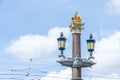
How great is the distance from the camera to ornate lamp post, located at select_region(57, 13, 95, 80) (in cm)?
5766

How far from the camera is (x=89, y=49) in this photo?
57.6m

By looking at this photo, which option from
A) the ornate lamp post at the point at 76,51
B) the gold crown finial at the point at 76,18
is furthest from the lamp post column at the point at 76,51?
the gold crown finial at the point at 76,18

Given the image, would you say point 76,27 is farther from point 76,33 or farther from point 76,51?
point 76,51

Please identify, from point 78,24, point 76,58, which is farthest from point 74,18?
point 76,58

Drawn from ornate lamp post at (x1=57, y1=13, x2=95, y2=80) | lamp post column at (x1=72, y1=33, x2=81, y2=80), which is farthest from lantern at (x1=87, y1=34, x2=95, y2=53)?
lamp post column at (x1=72, y1=33, x2=81, y2=80)

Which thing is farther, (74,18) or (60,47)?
(74,18)

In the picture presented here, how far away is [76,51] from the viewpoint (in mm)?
60750

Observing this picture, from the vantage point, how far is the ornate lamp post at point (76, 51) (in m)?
57.7

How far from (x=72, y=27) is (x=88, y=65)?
15.4 ft

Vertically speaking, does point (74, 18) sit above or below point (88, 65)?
above

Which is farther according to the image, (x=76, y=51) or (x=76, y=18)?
(x=76, y=18)

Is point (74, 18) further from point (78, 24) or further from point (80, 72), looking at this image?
point (80, 72)

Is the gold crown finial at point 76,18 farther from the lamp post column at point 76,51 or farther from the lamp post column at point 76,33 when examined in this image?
the lamp post column at point 76,51

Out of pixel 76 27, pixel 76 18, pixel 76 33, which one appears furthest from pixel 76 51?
pixel 76 18
